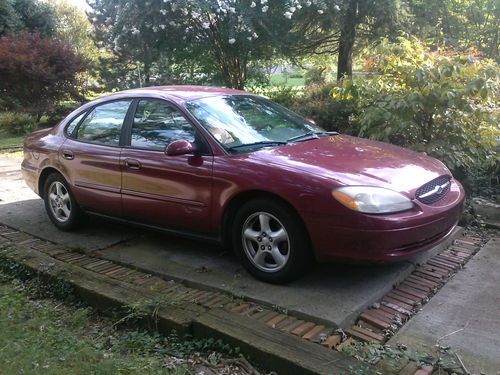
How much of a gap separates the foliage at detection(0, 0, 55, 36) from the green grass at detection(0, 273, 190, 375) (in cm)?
1769

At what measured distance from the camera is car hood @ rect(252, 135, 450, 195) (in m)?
3.72

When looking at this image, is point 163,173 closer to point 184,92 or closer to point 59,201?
point 184,92

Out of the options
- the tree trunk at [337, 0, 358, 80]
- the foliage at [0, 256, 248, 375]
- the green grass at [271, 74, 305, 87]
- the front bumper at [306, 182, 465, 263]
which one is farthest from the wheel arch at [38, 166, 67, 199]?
the green grass at [271, 74, 305, 87]

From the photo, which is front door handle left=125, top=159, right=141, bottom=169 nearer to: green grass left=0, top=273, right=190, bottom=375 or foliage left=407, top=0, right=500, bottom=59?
green grass left=0, top=273, right=190, bottom=375

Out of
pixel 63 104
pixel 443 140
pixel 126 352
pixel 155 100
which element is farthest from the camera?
pixel 63 104

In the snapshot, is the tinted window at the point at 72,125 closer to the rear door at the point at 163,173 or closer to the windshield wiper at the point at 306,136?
the rear door at the point at 163,173

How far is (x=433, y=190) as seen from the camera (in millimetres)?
3984

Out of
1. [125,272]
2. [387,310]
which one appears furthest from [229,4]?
[387,310]

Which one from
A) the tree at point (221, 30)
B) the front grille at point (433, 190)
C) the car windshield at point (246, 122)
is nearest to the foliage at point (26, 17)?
the tree at point (221, 30)

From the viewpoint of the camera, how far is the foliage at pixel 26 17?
62.3ft

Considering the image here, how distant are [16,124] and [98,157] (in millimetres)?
10506

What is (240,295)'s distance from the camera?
3.76m

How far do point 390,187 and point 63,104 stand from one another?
1474cm

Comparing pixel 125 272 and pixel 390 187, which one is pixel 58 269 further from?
pixel 390 187
